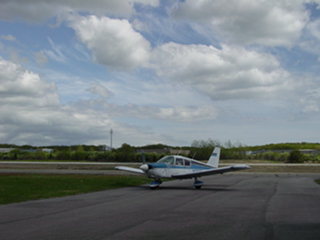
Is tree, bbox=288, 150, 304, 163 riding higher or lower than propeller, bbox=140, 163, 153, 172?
higher

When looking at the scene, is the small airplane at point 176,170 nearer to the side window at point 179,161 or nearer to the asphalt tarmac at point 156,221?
the side window at point 179,161

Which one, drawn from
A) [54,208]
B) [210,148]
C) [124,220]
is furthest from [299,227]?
[210,148]

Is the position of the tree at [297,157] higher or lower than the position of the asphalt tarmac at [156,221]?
higher

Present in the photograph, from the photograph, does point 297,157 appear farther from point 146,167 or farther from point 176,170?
point 146,167

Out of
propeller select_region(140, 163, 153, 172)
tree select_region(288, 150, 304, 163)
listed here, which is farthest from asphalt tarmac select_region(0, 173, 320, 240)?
tree select_region(288, 150, 304, 163)

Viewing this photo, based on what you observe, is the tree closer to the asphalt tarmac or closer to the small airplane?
the small airplane

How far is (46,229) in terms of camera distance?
916cm

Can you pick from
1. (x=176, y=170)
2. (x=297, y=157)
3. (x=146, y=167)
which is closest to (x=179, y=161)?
(x=176, y=170)

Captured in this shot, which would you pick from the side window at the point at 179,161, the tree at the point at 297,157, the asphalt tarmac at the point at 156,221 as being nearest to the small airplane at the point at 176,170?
the side window at the point at 179,161

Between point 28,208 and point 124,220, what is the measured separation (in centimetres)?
456

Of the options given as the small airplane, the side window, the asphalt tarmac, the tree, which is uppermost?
the tree

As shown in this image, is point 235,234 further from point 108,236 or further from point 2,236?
point 2,236

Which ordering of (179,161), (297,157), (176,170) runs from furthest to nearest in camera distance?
(297,157)
(179,161)
(176,170)

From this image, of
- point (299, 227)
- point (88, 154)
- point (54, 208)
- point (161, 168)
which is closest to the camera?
point (299, 227)
